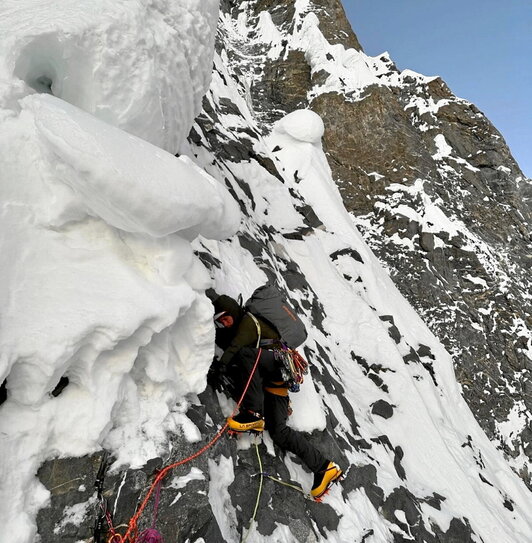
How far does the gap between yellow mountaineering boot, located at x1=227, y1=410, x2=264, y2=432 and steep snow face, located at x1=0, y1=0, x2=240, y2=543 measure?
679mm

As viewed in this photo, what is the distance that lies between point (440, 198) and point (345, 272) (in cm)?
1282

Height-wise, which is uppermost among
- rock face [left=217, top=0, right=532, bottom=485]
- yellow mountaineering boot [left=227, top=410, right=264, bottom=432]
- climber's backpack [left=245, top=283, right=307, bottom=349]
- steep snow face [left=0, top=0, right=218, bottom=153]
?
rock face [left=217, top=0, right=532, bottom=485]

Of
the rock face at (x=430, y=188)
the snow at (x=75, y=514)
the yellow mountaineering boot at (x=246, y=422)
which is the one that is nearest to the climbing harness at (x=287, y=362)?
the yellow mountaineering boot at (x=246, y=422)

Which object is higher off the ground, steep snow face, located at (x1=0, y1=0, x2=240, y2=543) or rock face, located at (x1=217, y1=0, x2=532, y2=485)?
rock face, located at (x1=217, y1=0, x2=532, y2=485)

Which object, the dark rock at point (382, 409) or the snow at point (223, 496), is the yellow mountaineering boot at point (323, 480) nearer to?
the snow at point (223, 496)

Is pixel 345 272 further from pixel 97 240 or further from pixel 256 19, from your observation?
pixel 256 19

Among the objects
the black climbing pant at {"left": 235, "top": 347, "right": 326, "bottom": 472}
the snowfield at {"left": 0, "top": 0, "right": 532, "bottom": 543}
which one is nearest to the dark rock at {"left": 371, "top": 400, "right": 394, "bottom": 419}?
the snowfield at {"left": 0, "top": 0, "right": 532, "bottom": 543}

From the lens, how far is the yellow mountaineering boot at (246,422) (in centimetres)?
406

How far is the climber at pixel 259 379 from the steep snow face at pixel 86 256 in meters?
0.56

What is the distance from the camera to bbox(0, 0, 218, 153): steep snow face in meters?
3.32

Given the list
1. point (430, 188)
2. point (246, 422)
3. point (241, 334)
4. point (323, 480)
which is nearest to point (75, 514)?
point (246, 422)

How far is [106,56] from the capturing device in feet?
12.4

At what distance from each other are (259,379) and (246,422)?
19.2 inches

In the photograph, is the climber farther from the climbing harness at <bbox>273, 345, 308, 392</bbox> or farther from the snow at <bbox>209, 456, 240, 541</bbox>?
the snow at <bbox>209, 456, 240, 541</bbox>
